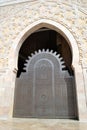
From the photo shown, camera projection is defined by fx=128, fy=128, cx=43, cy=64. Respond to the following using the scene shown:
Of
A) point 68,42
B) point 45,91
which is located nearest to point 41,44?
point 68,42

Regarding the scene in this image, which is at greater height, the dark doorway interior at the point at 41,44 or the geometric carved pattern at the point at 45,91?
the dark doorway interior at the point at 41,44

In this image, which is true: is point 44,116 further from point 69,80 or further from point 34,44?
point 34,44

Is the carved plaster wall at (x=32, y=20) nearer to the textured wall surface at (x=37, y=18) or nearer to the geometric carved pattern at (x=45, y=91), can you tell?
the textured wall surface at (x=37, y=18)

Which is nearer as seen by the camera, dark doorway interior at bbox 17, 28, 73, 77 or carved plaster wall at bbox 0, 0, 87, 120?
carved plaster wall at bbox 0, 0, 87, 120

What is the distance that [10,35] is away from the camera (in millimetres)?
4246

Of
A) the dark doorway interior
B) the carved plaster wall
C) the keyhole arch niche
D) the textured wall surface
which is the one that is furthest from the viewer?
the dark doorway interior

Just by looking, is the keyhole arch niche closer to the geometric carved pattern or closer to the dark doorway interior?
the geometric carved pattern

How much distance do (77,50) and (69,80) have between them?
0.88m

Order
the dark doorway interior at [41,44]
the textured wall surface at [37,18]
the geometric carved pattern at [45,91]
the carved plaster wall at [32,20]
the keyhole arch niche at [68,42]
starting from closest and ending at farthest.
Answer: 1. the keyhole arch niche at [68,42]
2. the geometric carved pattern at [45,91]
3. the carved plaster wall at [32,20]
4. the textured wall surface at [37,18]
5. the dark doorway interior at [41,44]

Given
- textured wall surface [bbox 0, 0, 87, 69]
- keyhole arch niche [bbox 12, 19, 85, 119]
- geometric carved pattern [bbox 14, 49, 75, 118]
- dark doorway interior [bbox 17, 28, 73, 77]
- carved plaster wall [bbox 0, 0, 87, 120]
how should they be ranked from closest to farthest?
keyhole arch niche [bbox 12, 19, 85, 119]
geometric carved pattern [bbox 14, 49, 75, 118]
carved plaster wall [bbox 0, 0, 87, 120]
textured wall surface [bbox 0, 0, 87, 69]
dark doorway interior [bbox 17, 28, 73, 77]

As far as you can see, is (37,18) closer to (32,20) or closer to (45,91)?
(32,20)

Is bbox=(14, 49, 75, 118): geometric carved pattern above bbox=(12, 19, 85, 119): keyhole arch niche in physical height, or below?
below

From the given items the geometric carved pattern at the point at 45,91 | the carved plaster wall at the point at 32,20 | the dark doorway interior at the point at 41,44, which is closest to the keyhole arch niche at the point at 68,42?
the carved plaster wall at the point at 32,20

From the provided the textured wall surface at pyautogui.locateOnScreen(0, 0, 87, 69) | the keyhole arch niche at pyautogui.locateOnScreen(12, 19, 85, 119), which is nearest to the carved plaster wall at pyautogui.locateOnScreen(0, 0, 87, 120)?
the textured wall surface at pyautogui.locateOnScreen(0, 0, 87, 69)
